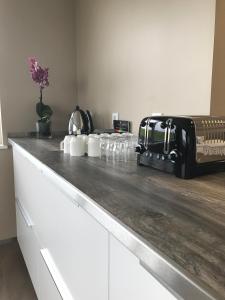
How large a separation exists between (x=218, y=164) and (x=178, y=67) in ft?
1.88

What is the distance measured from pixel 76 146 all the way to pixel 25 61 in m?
1.38

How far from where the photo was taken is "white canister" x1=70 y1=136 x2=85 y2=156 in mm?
1459

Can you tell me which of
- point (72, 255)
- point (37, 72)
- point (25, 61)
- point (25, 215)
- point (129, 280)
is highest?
point (25, 61)

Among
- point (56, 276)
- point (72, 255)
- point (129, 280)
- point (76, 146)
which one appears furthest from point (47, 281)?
point (129, 280)

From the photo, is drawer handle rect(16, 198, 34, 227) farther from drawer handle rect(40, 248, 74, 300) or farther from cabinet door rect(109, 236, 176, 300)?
cabinet door rect(109, 236, 176, 300)

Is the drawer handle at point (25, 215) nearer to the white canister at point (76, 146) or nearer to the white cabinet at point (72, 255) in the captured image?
the white cabinet at point (72, 255)

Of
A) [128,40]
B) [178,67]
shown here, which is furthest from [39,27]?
[178,67]

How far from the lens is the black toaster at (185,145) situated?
1.04m

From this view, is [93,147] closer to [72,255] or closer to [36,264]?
[72,255]

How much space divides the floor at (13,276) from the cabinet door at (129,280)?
1438 millimetres

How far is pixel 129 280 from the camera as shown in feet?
2.11

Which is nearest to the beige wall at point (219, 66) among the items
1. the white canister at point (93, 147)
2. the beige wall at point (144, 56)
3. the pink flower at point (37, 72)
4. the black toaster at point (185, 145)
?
the beige wall at point (144, 56)

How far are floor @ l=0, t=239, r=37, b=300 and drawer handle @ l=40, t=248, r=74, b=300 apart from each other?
68 centimetres

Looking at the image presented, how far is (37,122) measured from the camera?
247 cm
